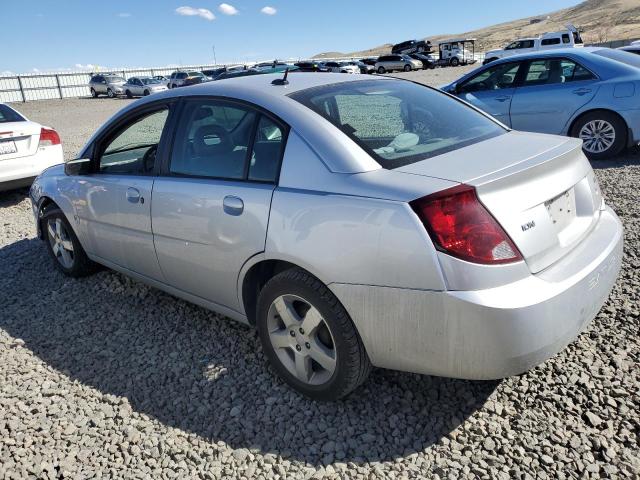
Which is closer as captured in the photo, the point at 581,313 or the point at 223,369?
the point at 581,313

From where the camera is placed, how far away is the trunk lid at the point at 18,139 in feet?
23.3

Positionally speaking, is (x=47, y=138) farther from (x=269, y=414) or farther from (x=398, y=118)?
(x=269, y=414)

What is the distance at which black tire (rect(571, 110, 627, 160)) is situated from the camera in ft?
23.0

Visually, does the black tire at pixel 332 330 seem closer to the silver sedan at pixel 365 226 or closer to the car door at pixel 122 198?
the silver sedan at pixel 365 226

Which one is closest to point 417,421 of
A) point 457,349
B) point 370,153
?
point 457,349

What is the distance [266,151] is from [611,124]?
6.05 metres

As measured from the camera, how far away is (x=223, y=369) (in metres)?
3.11

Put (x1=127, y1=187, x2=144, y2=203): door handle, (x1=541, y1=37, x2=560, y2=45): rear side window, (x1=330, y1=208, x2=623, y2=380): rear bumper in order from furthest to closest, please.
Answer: (x1=541, y1=37, x2=560, y2=45): rear side window → (x1=127, y1=187, x2=144, y2=203): door handle → (x1=330, y1=208, x2=623, y2=380): rear bumper

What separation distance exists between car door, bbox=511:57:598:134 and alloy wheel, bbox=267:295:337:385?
6.07 metres

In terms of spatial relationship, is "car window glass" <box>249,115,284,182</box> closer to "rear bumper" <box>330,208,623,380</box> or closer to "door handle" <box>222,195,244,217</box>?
"door handle" <box>222,195,244,217</box>

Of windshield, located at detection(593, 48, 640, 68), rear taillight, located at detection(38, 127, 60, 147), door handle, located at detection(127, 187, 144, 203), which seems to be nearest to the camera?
door handle, located at detection(127, 187, 144, 203)

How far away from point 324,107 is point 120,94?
3741 cm

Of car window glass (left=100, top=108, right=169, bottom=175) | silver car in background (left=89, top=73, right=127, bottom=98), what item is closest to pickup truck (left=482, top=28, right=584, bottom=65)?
silver car in background (left=89, top=73, right=127, bottom=98)

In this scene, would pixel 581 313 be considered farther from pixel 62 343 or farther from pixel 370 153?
pixel 62 343
